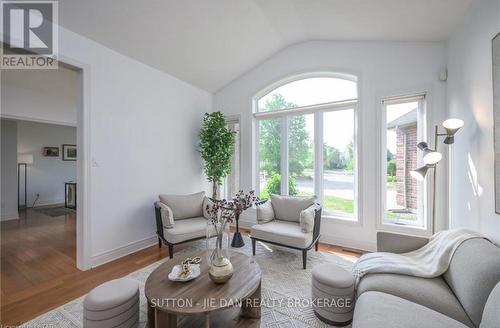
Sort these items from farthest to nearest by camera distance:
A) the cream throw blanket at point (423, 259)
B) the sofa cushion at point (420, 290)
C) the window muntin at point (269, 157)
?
→ the window muntin at point (269, 157), the cream throw blanket at point (423, 259), the sofa cushion at point (420, 290)

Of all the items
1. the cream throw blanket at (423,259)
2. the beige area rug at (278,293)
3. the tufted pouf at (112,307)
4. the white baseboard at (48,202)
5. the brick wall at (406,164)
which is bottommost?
the beige area rug at (278,293)

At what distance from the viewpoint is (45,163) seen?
665 cm

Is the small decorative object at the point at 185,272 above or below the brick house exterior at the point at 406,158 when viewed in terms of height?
below

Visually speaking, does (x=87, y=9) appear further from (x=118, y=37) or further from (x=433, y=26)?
(x=433, y=26)

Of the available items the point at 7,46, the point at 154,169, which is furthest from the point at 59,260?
the point at 7,46

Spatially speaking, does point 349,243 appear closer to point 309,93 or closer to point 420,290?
point 420,290

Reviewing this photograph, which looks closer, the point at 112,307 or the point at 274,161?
the point at 112,307

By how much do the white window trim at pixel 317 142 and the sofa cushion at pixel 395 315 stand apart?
2.11 meters

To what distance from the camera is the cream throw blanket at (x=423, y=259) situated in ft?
5.32

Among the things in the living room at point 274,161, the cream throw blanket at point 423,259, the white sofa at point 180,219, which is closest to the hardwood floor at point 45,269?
the living room at point 274,161

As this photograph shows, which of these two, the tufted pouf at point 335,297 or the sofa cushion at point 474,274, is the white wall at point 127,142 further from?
the sofa cushion at point 474,274

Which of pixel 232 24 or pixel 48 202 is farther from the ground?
pixel 232 24

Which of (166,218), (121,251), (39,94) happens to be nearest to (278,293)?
(166,218)

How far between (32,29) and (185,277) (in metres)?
2.99
